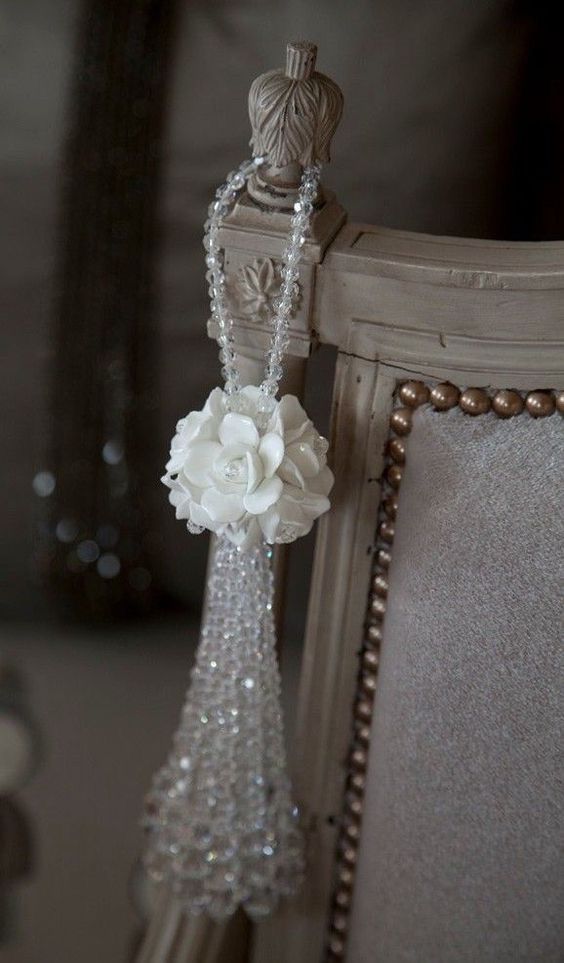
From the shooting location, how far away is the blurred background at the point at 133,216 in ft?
2.52

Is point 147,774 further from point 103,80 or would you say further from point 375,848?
point 103,80

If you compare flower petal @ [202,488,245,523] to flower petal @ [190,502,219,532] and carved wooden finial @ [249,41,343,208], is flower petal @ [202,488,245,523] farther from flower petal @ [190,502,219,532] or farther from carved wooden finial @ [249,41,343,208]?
carved wooden finial @ [249,41,343,208]

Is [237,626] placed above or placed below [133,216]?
below

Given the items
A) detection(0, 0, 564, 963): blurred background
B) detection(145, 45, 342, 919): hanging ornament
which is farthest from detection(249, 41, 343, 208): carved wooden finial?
detection(0, 0, 564, 963): blurred background

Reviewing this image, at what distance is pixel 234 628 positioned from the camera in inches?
20.8

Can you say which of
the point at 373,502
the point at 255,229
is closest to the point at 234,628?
the point at 373,502

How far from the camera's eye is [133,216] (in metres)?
0.82

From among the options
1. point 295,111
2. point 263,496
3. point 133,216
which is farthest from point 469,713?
point 133,216

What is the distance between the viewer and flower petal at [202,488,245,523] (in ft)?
1.45

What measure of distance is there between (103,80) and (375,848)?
59cm

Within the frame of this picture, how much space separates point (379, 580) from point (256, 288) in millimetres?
169

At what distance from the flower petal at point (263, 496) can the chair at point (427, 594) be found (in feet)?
0.23

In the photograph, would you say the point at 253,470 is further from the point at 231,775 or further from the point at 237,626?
the point at 231,775

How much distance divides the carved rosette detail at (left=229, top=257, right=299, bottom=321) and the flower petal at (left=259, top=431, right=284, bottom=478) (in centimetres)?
6
